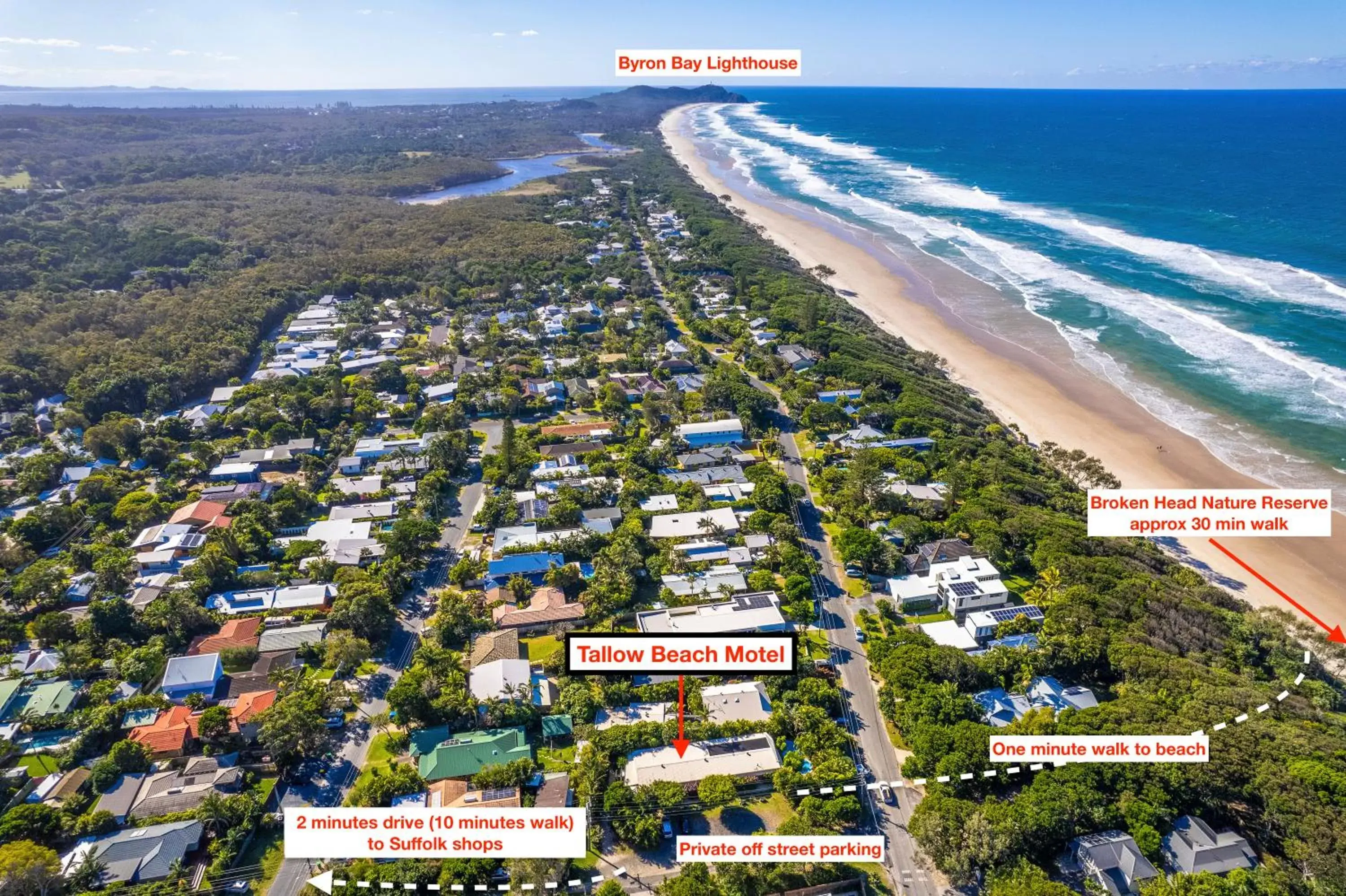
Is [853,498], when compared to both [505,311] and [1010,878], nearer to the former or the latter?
[1010,878]

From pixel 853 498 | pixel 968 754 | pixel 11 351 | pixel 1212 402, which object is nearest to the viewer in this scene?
pixel 968 754

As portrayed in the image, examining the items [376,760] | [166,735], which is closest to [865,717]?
[376,760]

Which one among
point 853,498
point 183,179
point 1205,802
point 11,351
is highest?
point 183,179

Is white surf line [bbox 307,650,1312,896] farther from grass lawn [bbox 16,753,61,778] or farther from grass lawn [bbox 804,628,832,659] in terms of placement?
grass lawn [bbox 16,753,61,778]

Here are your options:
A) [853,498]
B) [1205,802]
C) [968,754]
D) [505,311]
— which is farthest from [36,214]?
[1205,802]

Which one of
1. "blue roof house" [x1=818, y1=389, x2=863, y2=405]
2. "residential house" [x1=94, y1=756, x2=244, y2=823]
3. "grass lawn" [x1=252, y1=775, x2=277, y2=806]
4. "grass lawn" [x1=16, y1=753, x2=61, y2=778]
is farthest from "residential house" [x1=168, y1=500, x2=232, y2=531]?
"blue roof house" [x1=818, y1=389, x2=863, y2=405]

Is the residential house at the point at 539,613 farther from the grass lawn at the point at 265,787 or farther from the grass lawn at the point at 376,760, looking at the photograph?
the grass lawn at the point at 265,787

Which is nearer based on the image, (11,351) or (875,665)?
(875,665)
